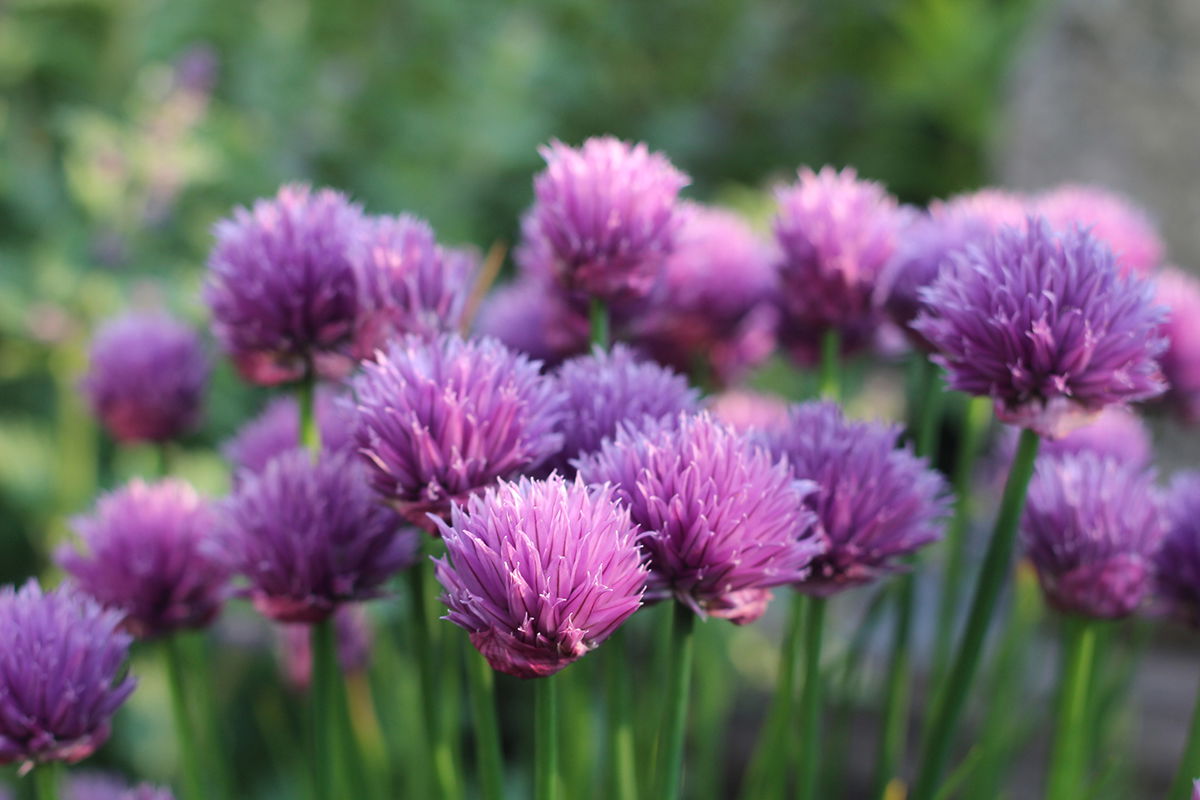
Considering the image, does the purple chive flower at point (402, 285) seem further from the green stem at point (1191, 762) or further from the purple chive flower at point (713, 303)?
the green stem at point (1191, 762)

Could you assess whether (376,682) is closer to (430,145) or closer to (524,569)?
(524,569)

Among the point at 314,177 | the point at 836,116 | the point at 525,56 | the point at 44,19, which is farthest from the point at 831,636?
the point at 836,116

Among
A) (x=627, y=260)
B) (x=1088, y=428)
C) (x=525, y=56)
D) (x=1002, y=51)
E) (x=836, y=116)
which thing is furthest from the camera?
(x=836, y=116)

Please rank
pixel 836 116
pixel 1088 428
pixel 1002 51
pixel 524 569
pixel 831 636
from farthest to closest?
1. pixel 836 116
2. pixel 1002 51
3. pixel 831 636
4. pixel 1088 428
5. pixel 524 569

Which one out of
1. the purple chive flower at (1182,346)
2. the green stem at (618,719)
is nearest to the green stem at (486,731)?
the green stem at (618,719)

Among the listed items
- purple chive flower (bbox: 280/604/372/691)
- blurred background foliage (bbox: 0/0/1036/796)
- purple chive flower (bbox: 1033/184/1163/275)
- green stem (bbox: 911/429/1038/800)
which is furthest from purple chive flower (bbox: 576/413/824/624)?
blurred background foliage (bbox: 0/0/1036/796)

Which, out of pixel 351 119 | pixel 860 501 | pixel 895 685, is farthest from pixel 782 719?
pixel 351 119
